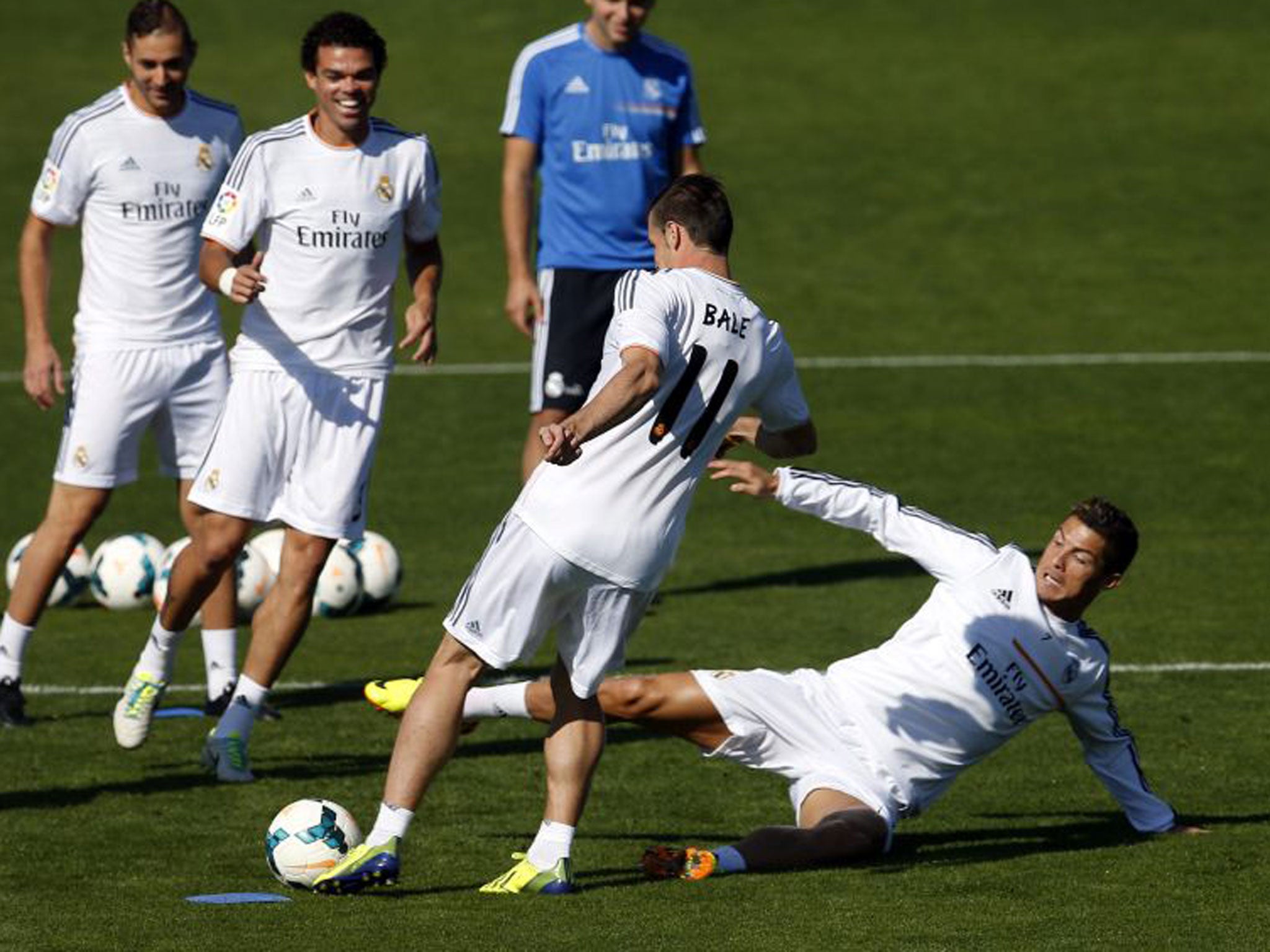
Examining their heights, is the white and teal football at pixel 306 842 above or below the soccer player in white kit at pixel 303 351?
below

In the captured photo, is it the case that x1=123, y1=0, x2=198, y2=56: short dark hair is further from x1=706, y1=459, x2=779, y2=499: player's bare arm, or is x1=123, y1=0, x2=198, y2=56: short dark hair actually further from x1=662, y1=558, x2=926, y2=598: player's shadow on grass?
x1=662, y1=558, x2=926, y2=598: player's shadow on grass

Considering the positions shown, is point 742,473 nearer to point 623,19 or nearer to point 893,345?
point 623,19

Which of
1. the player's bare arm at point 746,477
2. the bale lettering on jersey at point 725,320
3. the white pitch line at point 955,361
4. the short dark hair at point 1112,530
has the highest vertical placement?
the bale lettering on jersey at point 725,320

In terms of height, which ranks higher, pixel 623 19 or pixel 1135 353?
pixel 623 19

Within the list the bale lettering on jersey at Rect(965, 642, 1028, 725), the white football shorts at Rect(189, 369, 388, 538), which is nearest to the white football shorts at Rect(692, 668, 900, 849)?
the bale lettering on jersey at Rect(965, 642, 1028, 725)

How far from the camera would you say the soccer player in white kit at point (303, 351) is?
9250 millimetres

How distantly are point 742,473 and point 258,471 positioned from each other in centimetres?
246

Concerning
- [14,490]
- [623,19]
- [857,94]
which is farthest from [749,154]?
[623,19]

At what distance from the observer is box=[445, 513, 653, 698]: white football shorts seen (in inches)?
288

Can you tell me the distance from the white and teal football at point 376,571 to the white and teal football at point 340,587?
4 cm

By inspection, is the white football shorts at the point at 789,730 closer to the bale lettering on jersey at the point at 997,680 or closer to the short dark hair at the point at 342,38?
the bale lettering on jersey at the point at 997,680

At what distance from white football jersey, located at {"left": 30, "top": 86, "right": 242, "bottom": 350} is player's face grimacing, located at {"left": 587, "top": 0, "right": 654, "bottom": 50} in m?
2.24

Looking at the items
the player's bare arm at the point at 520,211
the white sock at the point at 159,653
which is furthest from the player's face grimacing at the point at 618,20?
the white sock at the point at 159,653

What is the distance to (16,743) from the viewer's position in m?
9.91
